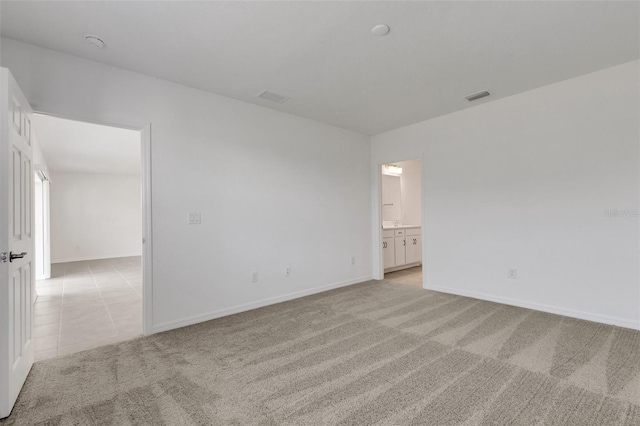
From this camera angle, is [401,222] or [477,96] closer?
[477,96]

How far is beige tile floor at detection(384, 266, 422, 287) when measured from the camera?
16.7ft

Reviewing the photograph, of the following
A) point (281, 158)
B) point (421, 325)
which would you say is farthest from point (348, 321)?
point (281, 158)

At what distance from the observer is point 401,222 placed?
708 cm

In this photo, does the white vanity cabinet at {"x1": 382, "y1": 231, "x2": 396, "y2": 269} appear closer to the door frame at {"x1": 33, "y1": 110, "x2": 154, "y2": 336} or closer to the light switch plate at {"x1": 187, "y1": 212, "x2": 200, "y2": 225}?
the light switch plate at {"x1": 187, "y1": 212, "x2": 200, "y2": 225}

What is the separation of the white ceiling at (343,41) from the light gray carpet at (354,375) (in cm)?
260

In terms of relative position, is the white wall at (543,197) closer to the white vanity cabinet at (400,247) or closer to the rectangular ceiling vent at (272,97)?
the white vanity cabinet at (400,247)

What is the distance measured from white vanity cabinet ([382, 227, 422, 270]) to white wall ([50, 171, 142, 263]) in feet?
22.6

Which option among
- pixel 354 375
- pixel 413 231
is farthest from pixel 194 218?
pixel 413 231

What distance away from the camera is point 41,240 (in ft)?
19.9

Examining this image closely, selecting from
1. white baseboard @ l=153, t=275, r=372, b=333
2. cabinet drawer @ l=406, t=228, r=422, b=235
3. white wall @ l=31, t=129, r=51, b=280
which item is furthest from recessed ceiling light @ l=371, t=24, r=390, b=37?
white wall @ l=31, t=129, r=51, b=280

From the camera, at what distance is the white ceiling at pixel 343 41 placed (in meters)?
2.11

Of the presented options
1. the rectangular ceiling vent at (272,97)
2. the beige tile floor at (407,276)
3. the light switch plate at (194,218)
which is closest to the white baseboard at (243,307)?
the beige tile floor at (407,276)

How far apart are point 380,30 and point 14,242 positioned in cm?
301

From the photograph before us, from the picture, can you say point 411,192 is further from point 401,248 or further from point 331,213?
point 331,213
